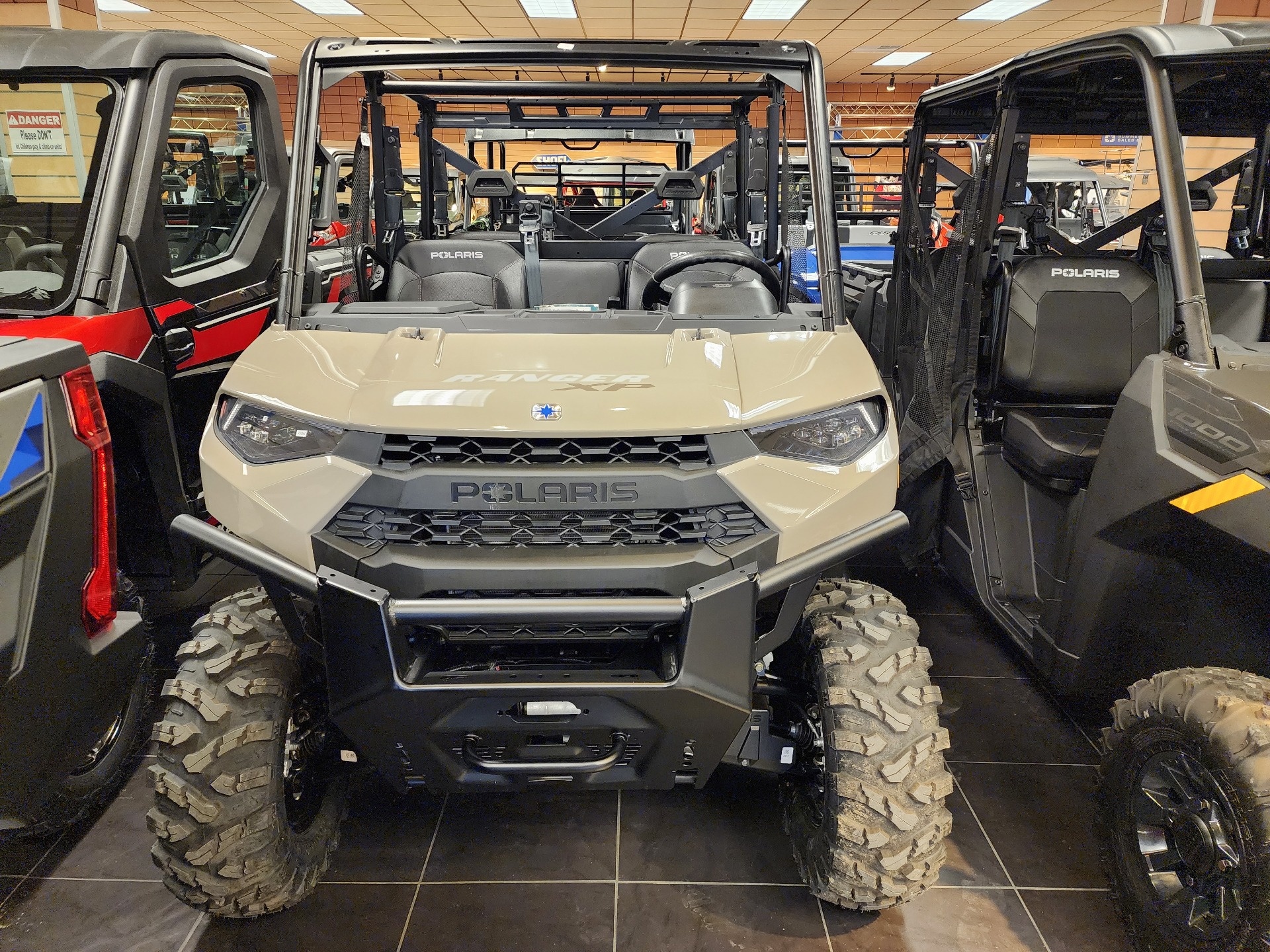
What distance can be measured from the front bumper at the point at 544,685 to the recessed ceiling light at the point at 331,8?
11903 millimetres

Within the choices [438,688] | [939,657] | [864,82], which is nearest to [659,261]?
[939,657]

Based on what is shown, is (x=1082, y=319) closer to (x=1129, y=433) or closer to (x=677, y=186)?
(x=1129, y=433)

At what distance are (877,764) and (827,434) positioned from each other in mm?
728

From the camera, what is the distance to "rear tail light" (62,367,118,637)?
2145 millimetres

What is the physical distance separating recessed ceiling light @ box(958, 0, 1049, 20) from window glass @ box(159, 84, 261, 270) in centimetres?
1087

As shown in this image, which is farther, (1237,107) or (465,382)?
(1237,107)

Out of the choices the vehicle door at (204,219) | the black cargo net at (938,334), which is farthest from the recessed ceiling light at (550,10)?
the black cargo net at (938,334)

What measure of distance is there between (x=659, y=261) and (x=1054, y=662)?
1941mm

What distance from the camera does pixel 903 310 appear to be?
12.9ft

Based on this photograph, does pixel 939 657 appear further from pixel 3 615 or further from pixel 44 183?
pixel 44 183

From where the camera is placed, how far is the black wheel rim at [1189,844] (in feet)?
5.62

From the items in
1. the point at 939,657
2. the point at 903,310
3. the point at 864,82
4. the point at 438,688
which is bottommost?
the point at 939,657

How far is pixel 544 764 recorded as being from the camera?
1.87 meters

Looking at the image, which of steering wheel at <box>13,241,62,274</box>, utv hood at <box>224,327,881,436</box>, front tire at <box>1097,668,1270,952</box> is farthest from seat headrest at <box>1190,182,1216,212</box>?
steering wheel at <box>13,241,62,274</box>
